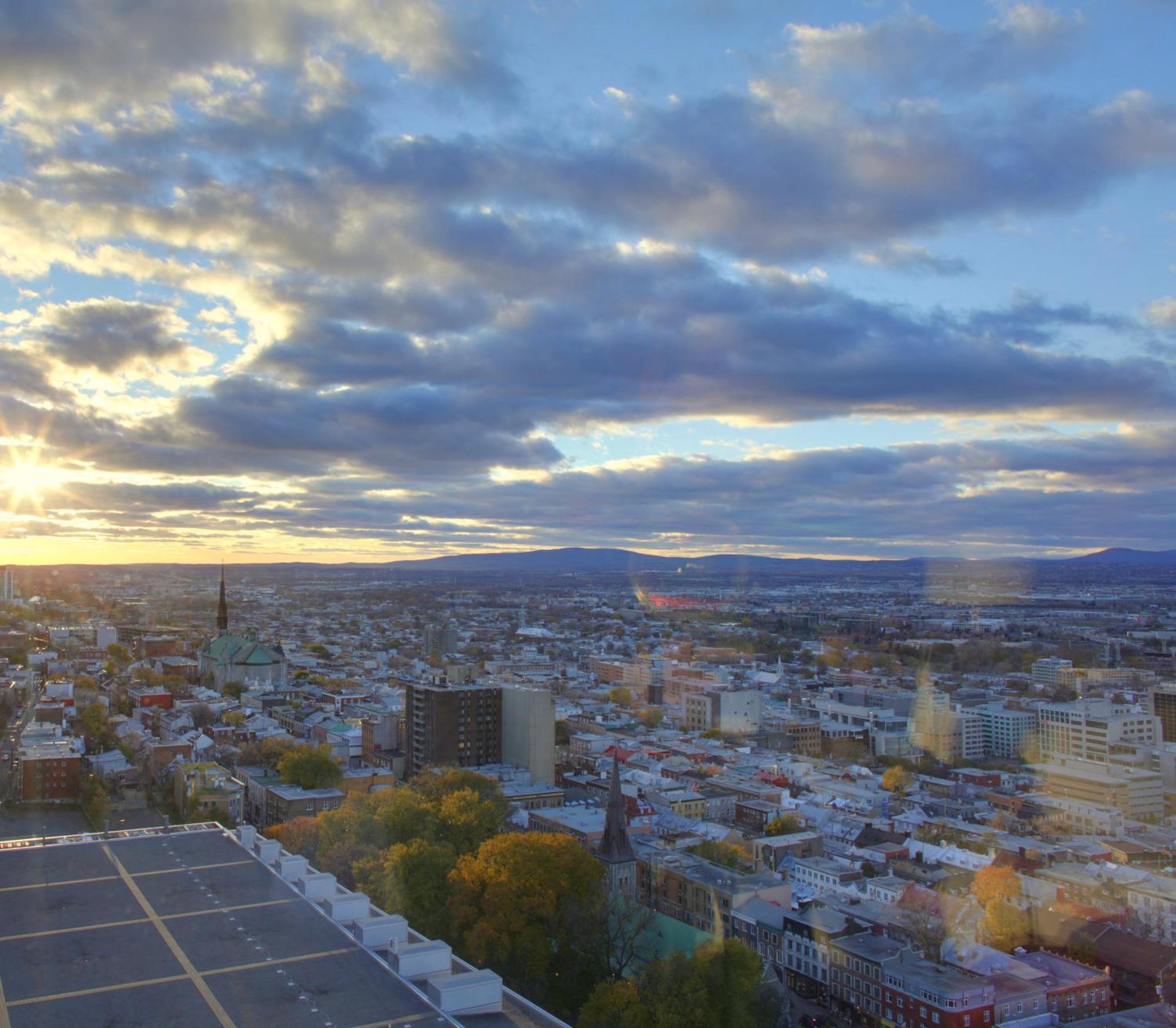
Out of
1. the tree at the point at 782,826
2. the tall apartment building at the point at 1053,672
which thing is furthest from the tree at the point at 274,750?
the tall apartment building at the point at 1053,672

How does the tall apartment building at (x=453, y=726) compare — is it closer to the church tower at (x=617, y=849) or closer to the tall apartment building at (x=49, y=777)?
the tall apartment building at (x=49, y=777)

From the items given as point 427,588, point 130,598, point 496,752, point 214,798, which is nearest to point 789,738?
point 496,752

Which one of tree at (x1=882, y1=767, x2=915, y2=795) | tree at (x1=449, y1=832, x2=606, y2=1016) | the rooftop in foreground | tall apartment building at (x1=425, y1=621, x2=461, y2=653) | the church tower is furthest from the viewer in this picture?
tall apartment building at (x1=425, y1=621, x2=461, y2=653)

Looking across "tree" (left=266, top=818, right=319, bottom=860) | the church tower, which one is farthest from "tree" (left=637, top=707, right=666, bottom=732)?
"tree" (left=266, top=818, right=319, bottom=860)

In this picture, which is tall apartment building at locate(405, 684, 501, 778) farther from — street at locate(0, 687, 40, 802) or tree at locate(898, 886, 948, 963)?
tree at locate(898, 886, 948, 963)

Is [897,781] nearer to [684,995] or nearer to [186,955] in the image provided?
[684,995]

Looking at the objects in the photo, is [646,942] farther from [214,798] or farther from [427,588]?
[427,588]
